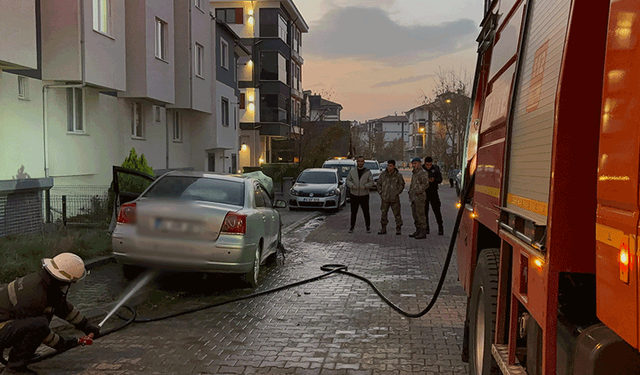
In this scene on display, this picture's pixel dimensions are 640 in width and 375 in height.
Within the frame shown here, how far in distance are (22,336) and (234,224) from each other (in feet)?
11.7

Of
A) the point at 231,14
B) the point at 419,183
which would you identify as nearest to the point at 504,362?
the point at 419,183

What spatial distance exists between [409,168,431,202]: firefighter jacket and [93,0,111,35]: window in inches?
364

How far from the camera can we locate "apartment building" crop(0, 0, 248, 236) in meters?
13.1

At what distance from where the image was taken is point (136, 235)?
26.1ft

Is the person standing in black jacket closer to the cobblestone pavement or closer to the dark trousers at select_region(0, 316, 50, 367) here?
the cobblestone pavement

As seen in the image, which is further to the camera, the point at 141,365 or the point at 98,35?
the point at 98,35

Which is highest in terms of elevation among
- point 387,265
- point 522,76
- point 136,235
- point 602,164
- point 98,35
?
point 98,35

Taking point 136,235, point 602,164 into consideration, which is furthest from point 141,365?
point 602,164

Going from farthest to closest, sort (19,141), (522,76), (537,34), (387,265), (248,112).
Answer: (248,112) < (19,141) < (387,265) < (522,76) < (537,34)

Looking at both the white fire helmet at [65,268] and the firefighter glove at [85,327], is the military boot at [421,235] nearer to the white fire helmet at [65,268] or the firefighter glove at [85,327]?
the firefighter glove at [85,327]

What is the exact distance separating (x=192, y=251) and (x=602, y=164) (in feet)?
20.6

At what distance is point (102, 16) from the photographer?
17344mm

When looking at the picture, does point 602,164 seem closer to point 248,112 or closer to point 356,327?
point 356,327

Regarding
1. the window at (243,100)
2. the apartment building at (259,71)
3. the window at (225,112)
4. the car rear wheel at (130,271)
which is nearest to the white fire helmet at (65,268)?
the car rear wheel at (130,271)
